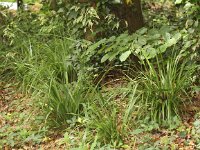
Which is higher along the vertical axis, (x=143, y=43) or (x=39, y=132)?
(x=143, y=43)

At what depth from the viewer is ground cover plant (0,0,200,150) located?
372cm

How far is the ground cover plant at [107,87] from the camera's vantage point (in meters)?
3.72

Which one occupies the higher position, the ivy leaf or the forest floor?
the ivy leaf

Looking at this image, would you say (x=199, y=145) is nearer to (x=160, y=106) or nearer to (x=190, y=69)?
(x=160, y=106)

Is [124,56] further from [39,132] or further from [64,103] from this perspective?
[39,132]

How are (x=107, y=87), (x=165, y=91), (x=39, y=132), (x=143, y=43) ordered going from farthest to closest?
1. (x=107, y=87)
2. (x=39, y=132)
3. (x=143, y=43)
4. (x=165, y=91)

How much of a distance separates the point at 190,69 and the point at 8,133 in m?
2.15

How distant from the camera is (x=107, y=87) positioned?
15.8 feet

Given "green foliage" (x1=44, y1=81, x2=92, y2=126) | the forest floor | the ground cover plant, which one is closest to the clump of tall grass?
the ground cover plant

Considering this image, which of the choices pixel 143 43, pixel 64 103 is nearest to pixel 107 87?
pixel 64 103

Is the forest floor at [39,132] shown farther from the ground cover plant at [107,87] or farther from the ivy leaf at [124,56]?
the ivy leaf at [124,56]

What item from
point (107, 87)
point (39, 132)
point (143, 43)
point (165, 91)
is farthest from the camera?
point (107, 87)

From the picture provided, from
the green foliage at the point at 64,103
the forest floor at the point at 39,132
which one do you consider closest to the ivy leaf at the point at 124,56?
the green foliage at the point at 64,103

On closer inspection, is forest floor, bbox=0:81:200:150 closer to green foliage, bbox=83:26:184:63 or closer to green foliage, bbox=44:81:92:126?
green foliage, bbox=44:81:92:126
